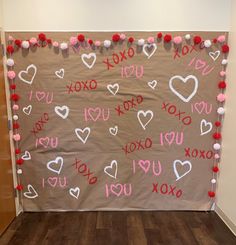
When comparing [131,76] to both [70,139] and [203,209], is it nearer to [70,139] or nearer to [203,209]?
[70,139]

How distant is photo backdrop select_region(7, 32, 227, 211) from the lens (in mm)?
2744

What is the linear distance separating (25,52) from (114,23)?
2.97ft

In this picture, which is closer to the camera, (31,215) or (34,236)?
(34,236)

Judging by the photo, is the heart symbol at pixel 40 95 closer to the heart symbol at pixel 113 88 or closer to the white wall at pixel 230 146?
the heart symbol at pixel 113 88

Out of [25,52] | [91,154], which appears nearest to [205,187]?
[91,154]

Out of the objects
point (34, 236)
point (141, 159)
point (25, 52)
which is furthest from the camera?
point (141, 159)

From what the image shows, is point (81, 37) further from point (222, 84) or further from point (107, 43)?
point (222, 84)

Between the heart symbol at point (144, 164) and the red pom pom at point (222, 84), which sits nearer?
the red pom pom at point (222, 84)

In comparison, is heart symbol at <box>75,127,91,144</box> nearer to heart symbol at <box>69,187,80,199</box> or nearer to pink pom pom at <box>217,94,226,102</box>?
heart symbol at <box>69,187,80,199</box>

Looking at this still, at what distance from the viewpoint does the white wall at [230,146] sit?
262 cm

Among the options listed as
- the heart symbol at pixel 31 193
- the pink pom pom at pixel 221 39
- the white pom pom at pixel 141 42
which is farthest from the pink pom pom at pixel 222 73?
the heart symbol at pixel 31 193

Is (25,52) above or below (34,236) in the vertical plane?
above

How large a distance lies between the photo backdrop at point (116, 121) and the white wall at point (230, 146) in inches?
4.6

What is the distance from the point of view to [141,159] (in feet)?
9.53
